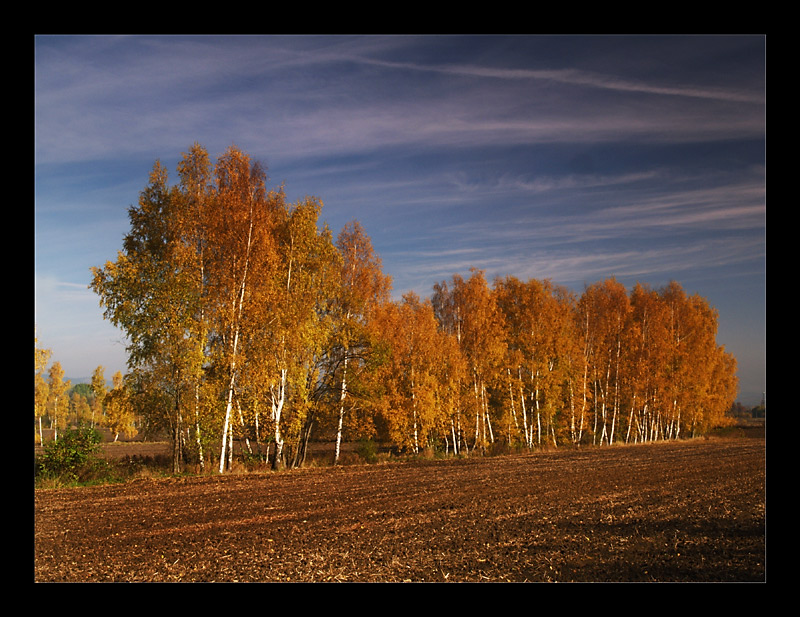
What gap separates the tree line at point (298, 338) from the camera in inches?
826

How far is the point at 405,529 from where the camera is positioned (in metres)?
12.0

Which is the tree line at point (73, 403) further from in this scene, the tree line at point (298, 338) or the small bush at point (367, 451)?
the small bush at point (367, 451)

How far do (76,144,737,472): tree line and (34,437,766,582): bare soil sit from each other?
3331 mm

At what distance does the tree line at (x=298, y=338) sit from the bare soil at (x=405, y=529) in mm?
3331

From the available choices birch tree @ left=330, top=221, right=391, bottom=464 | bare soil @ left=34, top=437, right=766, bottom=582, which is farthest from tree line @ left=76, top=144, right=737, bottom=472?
bare soil @ left=34, top=437, right=766, bottom=582

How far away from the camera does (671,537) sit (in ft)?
37.0

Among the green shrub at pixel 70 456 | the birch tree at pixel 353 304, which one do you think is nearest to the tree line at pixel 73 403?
the green shrub at pixel 70 456

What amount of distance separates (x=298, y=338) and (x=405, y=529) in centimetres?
1255

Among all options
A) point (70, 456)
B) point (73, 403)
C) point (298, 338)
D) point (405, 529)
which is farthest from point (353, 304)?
point (73, 403)

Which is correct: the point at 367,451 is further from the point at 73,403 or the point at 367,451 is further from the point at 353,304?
the point at 73,403
